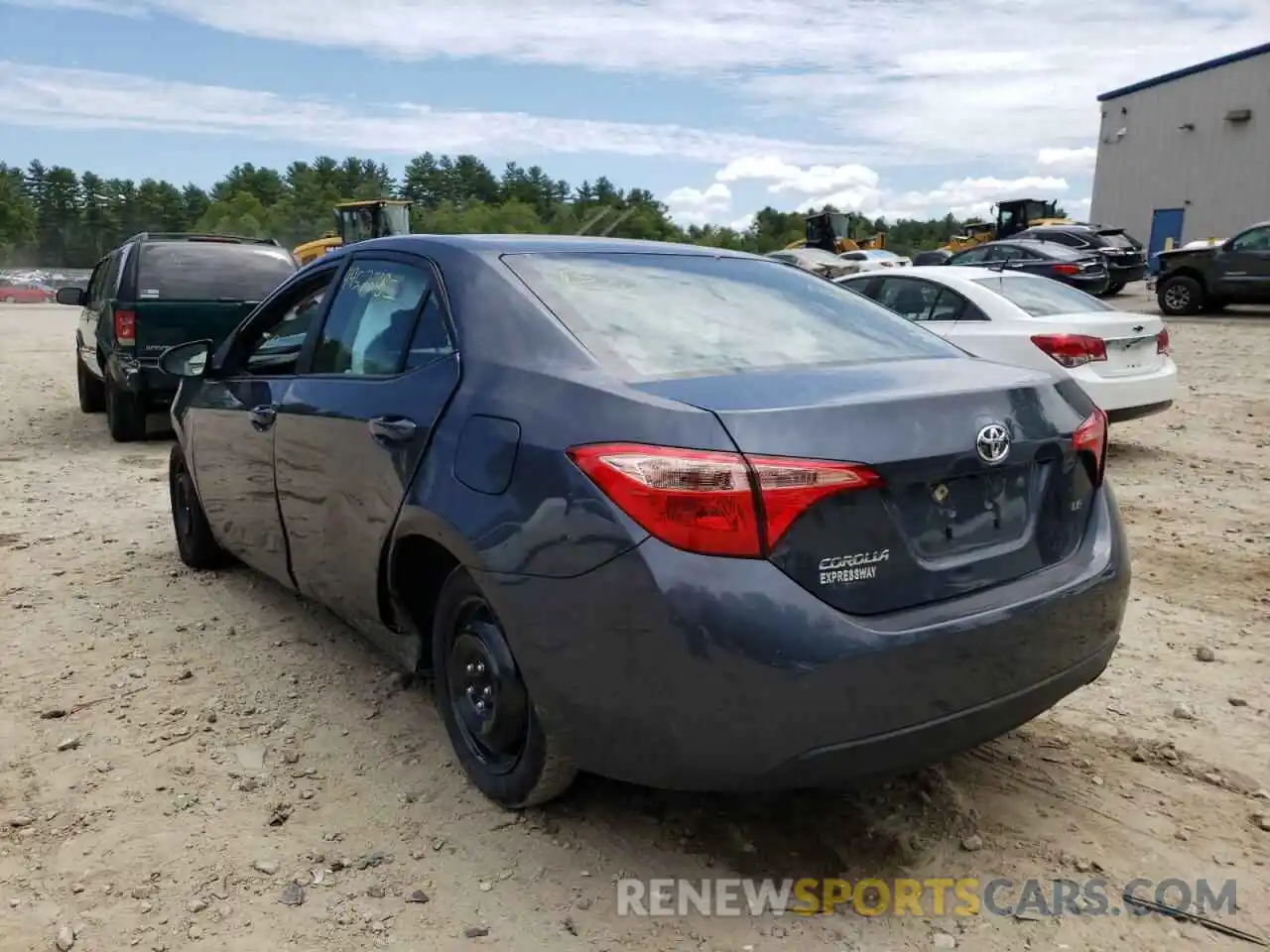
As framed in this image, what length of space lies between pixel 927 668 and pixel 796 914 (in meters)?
0.71

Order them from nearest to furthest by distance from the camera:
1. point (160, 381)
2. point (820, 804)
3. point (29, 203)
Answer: point (820, 804) < point (160, 381) < point (29, 203)

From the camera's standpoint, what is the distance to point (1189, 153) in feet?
119

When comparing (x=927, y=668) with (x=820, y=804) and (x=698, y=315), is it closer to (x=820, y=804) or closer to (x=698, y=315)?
(x=820, y=804)

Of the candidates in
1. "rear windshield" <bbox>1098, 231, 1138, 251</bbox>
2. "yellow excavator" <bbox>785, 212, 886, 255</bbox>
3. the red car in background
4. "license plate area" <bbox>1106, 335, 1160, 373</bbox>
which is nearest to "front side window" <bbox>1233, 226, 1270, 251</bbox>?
"rear windshield" <bbox>1098, 231, 1138, 251</bbox>

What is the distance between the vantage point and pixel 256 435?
13.2 feet

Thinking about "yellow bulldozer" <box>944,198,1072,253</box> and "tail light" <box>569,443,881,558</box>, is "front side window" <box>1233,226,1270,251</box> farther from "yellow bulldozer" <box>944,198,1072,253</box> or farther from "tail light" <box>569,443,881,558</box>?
"tail light" <box>569,443,881,558</box>

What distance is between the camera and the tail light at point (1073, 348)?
7402mm

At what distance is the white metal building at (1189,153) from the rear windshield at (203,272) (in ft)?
109

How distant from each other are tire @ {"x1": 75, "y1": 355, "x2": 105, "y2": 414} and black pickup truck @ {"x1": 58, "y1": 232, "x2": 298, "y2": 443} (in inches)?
63.8

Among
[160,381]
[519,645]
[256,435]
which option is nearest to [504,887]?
[519,645]

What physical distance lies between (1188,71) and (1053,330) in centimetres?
3533

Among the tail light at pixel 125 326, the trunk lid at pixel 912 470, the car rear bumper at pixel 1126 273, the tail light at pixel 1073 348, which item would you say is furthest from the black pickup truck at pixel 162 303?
the car rear bumper at pixel 1126 273

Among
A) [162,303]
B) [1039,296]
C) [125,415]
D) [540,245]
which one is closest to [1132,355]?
[1039,296]

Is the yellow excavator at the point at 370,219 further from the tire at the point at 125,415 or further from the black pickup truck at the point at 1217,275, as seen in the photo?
the tire at the point at 125,415
